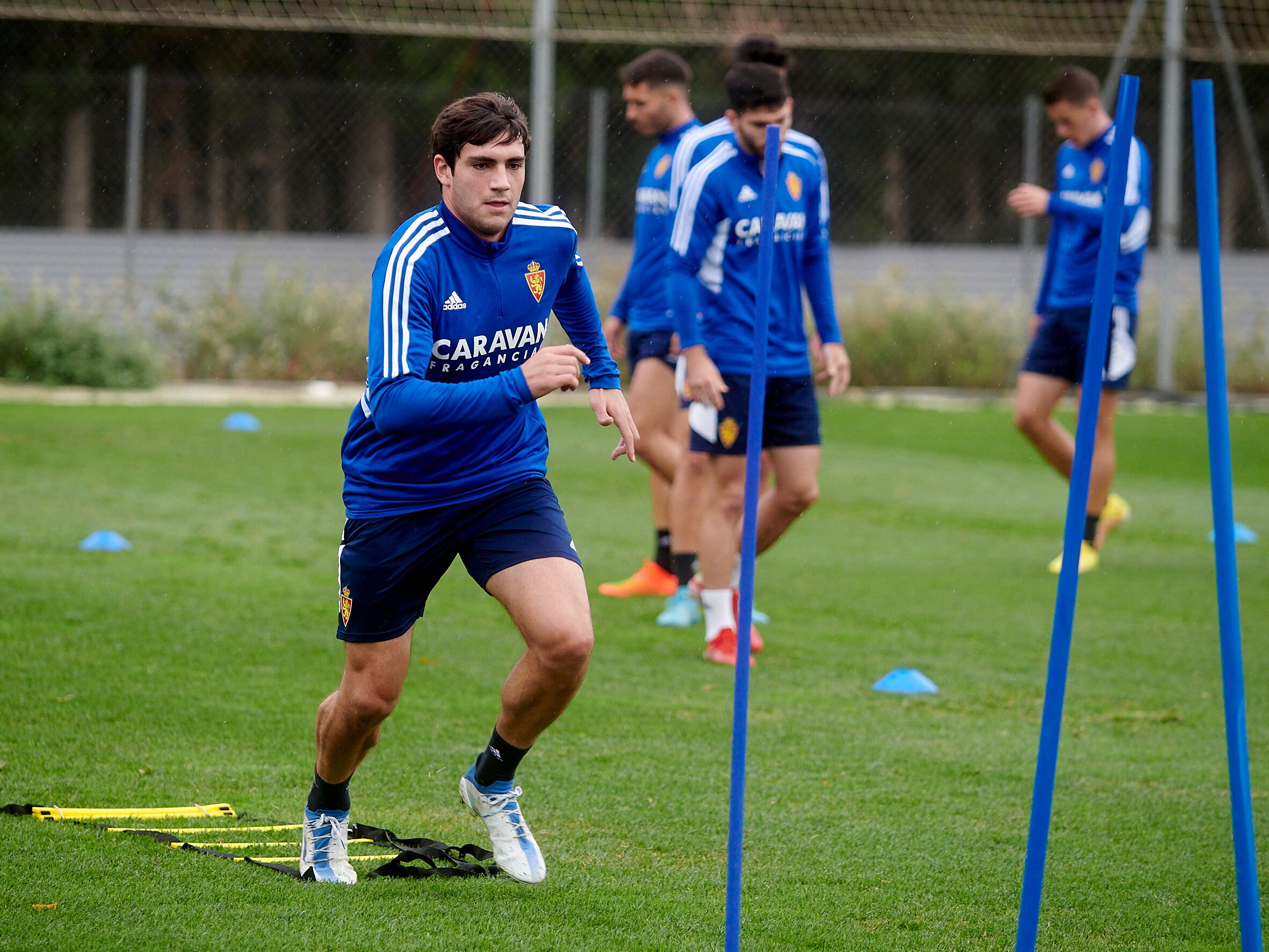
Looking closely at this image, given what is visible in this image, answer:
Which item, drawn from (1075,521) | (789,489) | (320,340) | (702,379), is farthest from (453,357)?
(320,340)

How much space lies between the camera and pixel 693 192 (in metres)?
6.08

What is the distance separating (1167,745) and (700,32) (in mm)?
11031

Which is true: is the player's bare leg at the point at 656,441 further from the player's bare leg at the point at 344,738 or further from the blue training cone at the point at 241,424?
the blue training cone at the point at 241,424

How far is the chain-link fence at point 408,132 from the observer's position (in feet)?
62.0

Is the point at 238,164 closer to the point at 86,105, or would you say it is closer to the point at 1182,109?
the point at 86,105

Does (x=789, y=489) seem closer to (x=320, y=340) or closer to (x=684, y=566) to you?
(x=684, y=566)

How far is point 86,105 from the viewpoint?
779 inches

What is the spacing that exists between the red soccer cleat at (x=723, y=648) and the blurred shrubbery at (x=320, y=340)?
955 cm

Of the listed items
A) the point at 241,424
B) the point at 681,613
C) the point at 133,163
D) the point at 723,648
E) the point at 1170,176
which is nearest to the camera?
the point at 723,648

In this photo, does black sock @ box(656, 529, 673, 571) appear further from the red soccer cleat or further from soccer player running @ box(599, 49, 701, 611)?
the red soccer cleat

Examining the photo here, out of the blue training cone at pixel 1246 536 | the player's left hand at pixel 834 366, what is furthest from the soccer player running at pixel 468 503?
the blue training cone at pixel 1246 536

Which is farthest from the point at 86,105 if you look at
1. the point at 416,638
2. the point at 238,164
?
the point at 416,638

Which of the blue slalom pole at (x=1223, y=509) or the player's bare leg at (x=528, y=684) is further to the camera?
the player's bare leg at (x=528, y=684)

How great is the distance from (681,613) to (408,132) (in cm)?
2008
